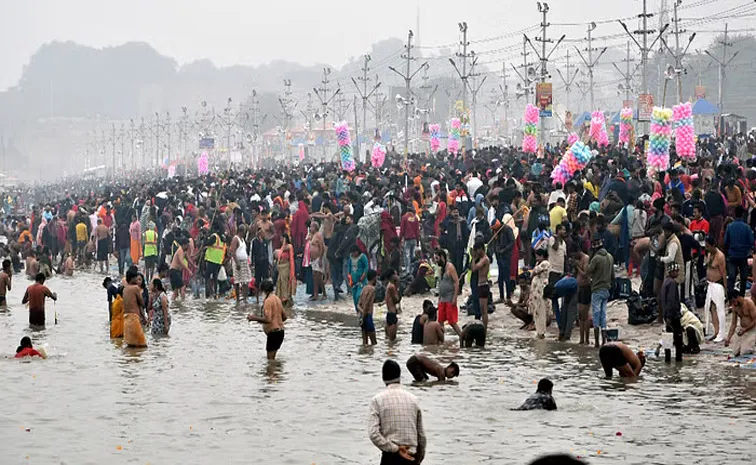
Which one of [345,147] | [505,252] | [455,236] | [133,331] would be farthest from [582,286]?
[345,147]

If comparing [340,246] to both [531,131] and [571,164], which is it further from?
[531,131]

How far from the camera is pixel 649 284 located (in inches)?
744

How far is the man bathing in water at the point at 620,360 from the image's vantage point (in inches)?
609

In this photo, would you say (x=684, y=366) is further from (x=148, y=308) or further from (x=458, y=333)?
(x=148, y=308)

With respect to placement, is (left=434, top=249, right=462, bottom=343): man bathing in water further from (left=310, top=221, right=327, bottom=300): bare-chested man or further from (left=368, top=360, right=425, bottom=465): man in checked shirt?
(left=368, top=360, right=425, bottom=465): man in checked shirt

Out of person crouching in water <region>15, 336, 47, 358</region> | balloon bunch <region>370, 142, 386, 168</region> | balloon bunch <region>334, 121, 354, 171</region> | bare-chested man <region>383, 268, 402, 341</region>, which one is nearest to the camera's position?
bare-chested man <region>383, 268, 402, 341</region>

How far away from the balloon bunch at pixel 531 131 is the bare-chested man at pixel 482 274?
82.7 ft

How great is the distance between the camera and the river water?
40.2ft

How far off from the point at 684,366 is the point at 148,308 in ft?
28.0

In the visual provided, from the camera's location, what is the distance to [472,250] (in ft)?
65.9

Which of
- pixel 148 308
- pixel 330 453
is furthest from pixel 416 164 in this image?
pixel 330 453

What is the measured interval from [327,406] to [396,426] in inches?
216

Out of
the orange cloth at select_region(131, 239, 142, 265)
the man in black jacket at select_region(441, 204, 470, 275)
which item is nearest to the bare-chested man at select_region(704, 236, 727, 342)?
the man in black jacket at select_region(441, 204, 470, 275)

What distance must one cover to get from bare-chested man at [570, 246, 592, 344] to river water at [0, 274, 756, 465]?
0.42 metres
